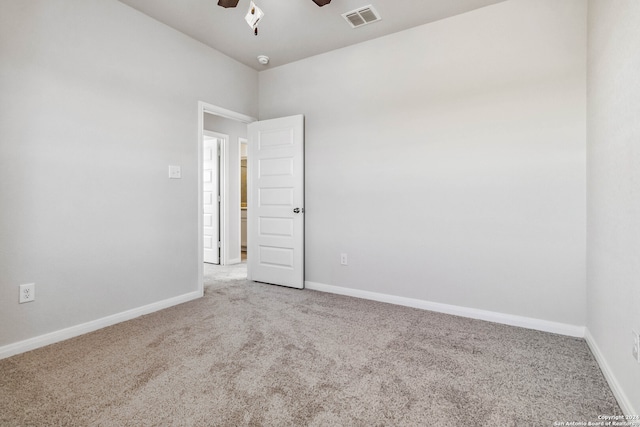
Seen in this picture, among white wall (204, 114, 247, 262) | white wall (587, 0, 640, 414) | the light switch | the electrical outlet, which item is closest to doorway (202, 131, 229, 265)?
white wall (204, 114, 247, 262)

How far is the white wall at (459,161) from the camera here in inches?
97.4

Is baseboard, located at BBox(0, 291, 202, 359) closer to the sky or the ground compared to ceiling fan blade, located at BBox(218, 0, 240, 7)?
closer to the ground

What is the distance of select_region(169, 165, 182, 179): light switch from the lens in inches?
123

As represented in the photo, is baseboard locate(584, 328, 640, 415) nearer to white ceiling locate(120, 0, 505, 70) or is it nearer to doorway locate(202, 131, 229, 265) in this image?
white ceiling locate(120, 0, 505, 70)

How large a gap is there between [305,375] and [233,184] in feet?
13.1

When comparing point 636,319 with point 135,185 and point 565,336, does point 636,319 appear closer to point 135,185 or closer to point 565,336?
point 565,336

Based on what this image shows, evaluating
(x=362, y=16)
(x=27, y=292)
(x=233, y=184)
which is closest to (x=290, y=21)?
(x=362, y=16)

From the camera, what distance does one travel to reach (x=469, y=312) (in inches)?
112

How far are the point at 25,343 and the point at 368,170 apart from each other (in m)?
3.14

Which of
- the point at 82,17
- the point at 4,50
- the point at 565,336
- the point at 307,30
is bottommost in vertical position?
the point at 565,336

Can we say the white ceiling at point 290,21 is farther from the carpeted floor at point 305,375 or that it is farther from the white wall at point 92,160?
the carpeted floor at point 305,375

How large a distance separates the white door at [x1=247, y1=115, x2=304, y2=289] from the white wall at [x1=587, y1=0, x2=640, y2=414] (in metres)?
2.62

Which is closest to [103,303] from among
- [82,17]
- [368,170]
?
[82,17]

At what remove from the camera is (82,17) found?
96.9 inches
